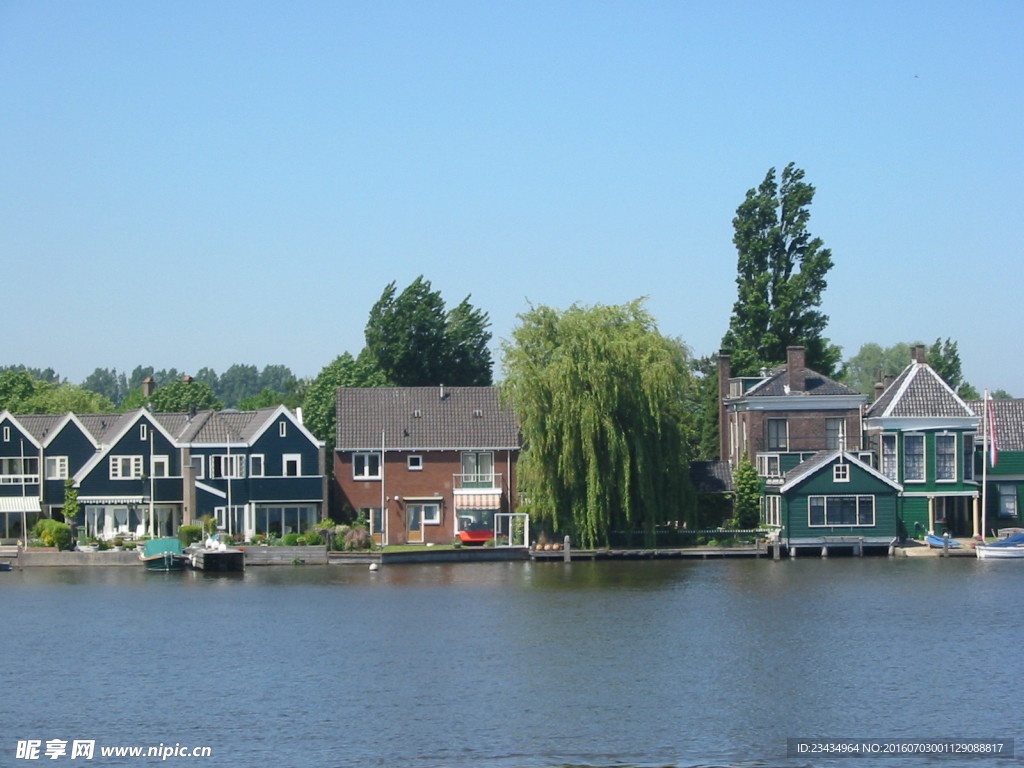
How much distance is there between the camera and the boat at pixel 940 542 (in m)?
71.8

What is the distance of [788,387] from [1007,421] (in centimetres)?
1166

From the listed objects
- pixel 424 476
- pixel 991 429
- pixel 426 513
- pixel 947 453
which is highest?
pixel 991 429

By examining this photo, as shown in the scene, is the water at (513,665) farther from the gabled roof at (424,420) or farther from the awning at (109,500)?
the gabled roof at (424,420)

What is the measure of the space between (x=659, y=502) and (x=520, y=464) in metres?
7.09

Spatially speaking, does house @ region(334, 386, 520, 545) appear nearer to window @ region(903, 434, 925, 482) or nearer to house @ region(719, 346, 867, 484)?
house @ region(719, 346, 867, 484)

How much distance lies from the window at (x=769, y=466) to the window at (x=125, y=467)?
32.9 m

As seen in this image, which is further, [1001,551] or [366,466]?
[366,466]

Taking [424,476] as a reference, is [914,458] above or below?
above

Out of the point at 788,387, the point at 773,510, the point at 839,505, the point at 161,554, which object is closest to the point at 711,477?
the point at 773,510

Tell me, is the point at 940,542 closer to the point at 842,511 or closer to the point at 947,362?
the point at 842,511

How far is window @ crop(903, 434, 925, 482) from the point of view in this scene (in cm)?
7500

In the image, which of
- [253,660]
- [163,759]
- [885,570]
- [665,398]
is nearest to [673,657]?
[253,660]

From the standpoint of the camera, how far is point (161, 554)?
2810 inches

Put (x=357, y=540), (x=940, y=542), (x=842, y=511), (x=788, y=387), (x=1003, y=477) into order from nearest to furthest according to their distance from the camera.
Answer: (x=940, y=542)
(x=842, y=511)
(x=357, y=540)
(x=1003, y=477)
(x=788, y=387)
